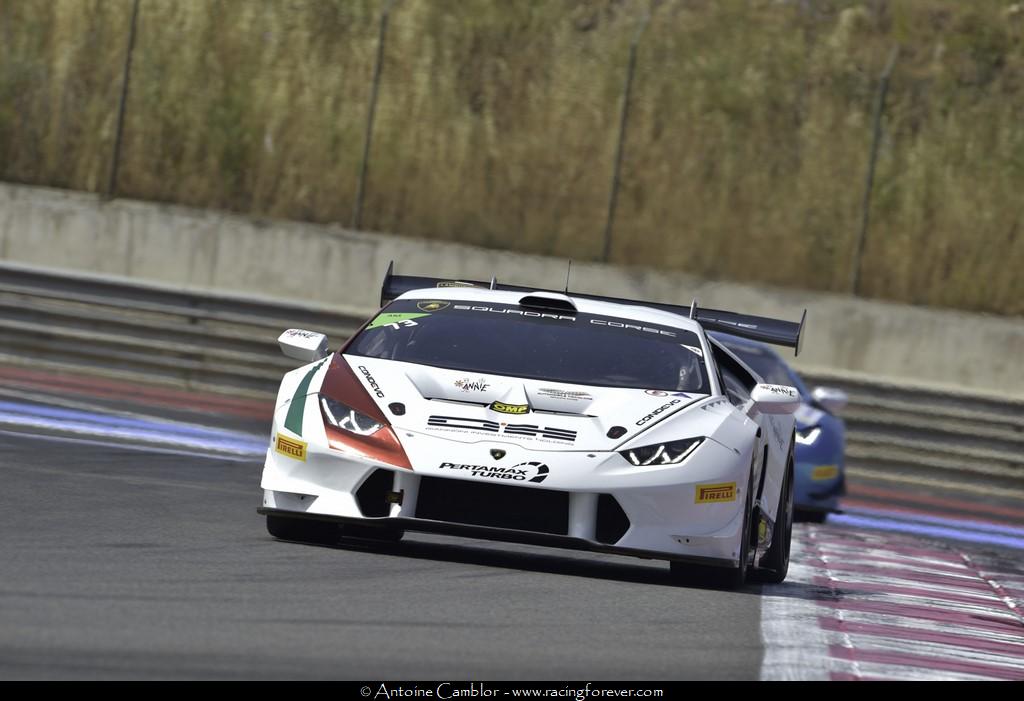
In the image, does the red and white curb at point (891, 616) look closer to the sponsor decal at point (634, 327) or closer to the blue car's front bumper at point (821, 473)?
the sponsor decal at point (634, 327)

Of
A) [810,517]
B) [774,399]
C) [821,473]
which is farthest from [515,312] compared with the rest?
[810,517]

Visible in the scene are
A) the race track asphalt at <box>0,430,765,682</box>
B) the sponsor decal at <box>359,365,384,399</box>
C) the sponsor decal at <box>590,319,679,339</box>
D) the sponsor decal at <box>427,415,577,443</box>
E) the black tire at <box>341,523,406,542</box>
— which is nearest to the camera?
the race track asphalt at <box>0,430,765,682</box>

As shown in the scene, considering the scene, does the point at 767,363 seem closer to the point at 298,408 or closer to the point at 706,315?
the point at 706,315

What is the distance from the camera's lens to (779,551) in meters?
10.2

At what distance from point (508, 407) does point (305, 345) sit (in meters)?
1.29

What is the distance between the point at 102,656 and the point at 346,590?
198cm

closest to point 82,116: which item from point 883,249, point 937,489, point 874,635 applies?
point 883,249

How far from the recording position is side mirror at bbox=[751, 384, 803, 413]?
9797mm

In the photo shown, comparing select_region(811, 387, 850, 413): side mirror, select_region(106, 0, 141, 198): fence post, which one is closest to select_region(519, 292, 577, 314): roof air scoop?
select_region(811, 387, 850, 413): side mirror

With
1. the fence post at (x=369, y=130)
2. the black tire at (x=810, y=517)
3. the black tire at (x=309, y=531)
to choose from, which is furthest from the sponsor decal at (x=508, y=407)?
the fence post at (x=369, y=130)

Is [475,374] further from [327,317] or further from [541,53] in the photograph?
[541,53]

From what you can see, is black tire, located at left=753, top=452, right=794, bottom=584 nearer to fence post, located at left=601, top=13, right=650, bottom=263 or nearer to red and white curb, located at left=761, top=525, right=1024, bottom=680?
red and white curb, located at left=761, top=525, right=1024, bottom=680

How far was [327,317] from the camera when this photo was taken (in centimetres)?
2062

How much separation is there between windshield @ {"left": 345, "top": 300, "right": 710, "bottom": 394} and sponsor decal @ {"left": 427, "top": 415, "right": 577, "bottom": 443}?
0.54 meters
